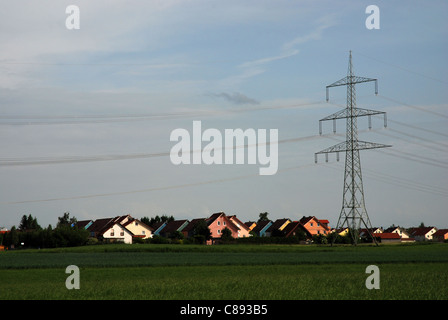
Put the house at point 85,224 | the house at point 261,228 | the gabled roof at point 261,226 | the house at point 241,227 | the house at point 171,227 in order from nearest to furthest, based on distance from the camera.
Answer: the house at point 241,227
the house at point 171,227
the house at point 85,224
the house at point 261,228
the gabled roof at point 261,226

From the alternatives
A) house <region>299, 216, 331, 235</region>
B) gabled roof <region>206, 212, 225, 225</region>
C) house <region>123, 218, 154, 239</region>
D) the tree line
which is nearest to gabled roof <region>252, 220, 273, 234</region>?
house <region>299, 216, 331, 235</region>

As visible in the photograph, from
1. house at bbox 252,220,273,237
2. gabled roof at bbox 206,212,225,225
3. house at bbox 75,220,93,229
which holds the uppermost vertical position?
gabled roof at bbox 206,212,225,225

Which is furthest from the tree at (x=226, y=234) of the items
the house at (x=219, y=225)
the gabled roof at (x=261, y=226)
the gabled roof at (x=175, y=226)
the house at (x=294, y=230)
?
the gabled roof at (x=261, y=226)

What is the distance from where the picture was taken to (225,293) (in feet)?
100

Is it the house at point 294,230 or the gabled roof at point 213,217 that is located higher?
the gabled roof at point 213,217

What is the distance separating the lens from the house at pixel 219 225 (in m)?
158

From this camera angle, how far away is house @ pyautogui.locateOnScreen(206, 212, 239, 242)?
158 m

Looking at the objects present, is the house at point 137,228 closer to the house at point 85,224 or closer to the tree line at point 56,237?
the house at point 85,224

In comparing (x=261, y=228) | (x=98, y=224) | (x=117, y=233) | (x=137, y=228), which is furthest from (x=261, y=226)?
(x=117, y=233)

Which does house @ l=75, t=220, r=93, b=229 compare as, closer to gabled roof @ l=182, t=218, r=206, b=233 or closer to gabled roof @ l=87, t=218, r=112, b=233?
gabled roof @ l=87, t=218, r=112, b=233

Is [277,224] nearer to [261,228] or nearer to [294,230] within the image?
[261,228]

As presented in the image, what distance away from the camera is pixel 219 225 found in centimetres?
15950
